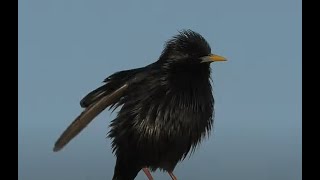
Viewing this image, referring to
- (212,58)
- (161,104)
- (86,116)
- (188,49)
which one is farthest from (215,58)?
(86,116)

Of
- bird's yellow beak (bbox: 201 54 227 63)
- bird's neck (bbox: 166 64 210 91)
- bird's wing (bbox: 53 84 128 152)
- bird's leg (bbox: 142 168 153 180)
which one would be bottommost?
bird's leg (bbox: 142 168 153 180)

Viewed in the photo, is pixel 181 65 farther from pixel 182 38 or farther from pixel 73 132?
pixel 73 132

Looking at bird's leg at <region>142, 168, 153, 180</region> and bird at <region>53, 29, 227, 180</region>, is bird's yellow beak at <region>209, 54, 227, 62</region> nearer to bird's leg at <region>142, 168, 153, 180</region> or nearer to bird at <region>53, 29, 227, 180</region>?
bird at <region>53, 29, 227, 180</region>

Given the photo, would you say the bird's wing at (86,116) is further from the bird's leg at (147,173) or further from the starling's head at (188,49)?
the bird's leg at (147,173)

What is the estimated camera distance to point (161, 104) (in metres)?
5.27

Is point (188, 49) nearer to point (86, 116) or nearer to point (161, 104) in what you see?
point (161, 104)

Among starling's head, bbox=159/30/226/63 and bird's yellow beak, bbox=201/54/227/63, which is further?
starling's head, bbox=159/30/226/63

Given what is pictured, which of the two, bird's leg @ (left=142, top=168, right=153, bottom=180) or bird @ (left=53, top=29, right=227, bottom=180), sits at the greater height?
bird @ (left=53, top=29, right=227, bottom=180)

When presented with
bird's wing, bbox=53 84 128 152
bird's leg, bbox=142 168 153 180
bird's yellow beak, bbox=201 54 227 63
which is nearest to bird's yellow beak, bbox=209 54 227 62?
bird's yellow beak, bbox=201 54 227 63

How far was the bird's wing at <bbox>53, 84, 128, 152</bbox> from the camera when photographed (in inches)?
201

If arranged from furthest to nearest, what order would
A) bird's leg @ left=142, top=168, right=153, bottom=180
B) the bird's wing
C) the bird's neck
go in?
bird's leg @ left=142, top=168, right=153, bottom=180 → the bird's neck → the bird's wing

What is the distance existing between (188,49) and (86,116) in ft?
3.45
